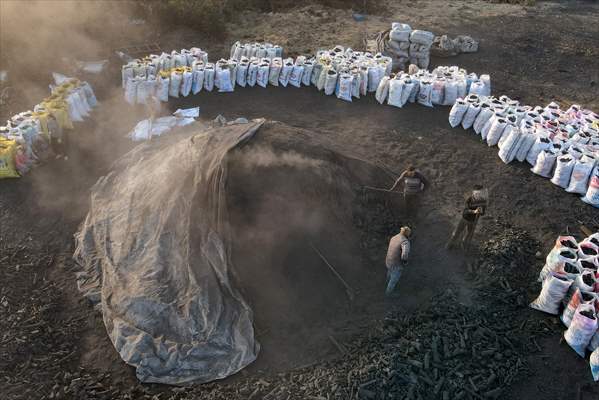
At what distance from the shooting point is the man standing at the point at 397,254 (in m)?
6.52

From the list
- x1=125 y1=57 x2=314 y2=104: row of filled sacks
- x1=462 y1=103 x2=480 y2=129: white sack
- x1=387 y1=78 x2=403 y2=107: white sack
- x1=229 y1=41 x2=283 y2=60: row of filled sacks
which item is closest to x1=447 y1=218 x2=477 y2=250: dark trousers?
x1=462 y1=103 x2=480 y2=129: white sack

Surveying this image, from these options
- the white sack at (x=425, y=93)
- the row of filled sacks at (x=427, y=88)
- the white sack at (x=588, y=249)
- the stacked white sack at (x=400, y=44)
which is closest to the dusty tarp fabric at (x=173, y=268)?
the row of filled sacks at (x=427, y=88)

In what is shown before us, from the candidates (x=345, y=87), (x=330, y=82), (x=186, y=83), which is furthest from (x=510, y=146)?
(x=186, y=83)

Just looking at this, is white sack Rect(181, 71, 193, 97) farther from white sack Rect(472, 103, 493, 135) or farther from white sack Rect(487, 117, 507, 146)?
white sack Rect(487, 117, 507, 146)

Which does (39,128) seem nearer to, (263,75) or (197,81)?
(197,81)

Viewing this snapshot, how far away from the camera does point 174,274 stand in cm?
652

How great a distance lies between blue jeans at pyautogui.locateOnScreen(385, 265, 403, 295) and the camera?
22.1ft

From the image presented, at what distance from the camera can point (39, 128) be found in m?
9.64

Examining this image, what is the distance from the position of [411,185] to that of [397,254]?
1627mm

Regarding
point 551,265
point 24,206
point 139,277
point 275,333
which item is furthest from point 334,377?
point 24,206

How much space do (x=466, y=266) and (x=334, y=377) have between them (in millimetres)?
2922

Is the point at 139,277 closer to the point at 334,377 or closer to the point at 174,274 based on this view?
the point at 174,274

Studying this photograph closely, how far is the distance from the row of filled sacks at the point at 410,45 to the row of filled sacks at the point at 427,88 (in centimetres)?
177

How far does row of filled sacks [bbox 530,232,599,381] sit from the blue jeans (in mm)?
1834
